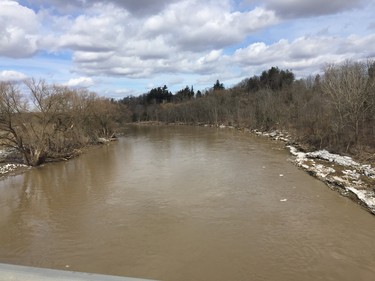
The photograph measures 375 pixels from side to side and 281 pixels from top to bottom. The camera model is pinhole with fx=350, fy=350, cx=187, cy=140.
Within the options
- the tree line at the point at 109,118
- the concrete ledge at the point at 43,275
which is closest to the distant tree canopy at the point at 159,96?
the tree line at the point at 109,118

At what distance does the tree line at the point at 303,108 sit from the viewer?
102 feet

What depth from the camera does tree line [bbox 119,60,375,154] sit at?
31203 millimetres

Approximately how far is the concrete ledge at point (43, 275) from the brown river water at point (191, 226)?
8.59m

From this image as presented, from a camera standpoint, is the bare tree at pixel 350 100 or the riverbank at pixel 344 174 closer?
the riverbank at pixel 344 174

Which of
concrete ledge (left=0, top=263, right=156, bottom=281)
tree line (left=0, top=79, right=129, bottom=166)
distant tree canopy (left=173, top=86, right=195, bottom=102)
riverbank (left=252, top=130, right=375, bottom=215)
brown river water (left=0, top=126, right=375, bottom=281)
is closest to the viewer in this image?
concrete ledge (left=0, top=263, right=156, bottom=281)

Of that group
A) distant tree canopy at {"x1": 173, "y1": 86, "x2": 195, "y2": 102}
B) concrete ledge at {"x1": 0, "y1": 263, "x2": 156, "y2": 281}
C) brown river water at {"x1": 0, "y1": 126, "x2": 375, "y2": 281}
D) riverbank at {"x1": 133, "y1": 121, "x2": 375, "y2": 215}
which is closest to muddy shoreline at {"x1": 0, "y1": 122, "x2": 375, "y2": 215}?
riverbank at {"x1": 133, "y1": 121, "x2": 375, "y2": 215}

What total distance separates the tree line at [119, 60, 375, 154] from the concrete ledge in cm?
3011

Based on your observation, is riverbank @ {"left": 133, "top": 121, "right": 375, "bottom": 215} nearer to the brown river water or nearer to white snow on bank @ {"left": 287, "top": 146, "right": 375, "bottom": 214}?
white snow on bank @ {"left": 287, "top": 146, "right": 375, "bottom": 214}

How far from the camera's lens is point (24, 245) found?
1352cm

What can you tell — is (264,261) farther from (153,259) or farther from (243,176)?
(243,176)

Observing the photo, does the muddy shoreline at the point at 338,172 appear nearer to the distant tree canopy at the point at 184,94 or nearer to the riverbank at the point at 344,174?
the riverbank at the point at 344,174

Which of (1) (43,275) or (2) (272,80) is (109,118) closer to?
(2) (272,80)

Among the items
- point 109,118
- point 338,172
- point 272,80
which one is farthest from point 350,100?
point 272,80

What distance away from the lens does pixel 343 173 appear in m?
22.8
